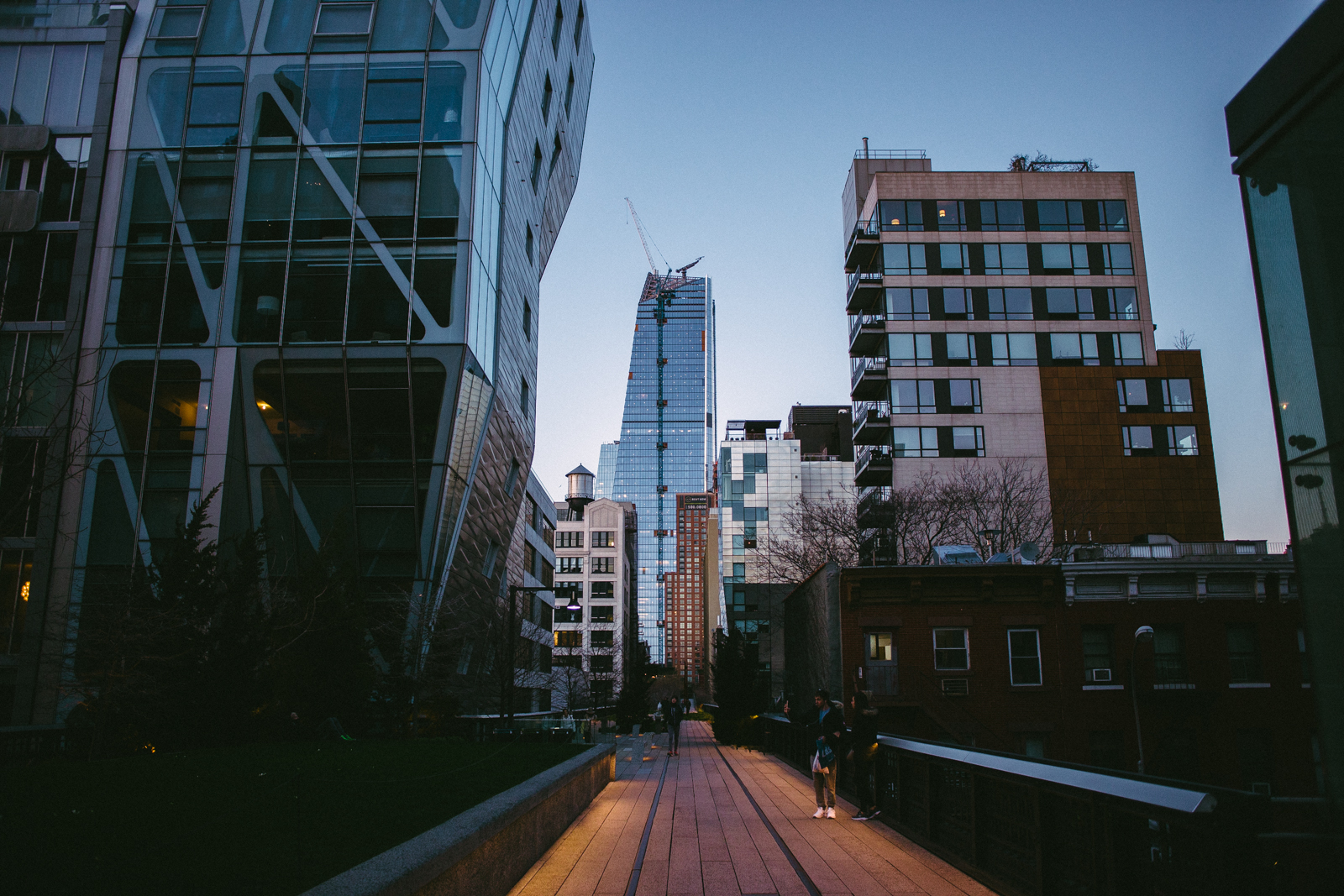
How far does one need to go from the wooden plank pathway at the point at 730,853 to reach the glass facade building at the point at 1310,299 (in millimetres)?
3930

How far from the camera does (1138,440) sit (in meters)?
47.0

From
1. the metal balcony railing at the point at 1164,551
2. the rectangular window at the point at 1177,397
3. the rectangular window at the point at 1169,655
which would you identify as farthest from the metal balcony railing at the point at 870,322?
the rectangular window at the point at 1169,655

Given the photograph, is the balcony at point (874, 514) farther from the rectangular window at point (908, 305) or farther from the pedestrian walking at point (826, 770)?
the pedestrian walking at point (826, 770)

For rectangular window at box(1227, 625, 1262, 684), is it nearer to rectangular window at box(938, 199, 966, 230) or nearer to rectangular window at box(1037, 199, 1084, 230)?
rectangular window at box(938, 199, 966, 230)

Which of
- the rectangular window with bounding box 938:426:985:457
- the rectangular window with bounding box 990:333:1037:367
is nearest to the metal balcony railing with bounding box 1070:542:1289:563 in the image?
the rectangular window with bounding box 938:426:985:457

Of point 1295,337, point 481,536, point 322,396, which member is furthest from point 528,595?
point 1295,337

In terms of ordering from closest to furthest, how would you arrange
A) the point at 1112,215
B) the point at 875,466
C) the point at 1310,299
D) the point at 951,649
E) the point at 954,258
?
the point at 1310,299, the point at 951,649, the point at 875,466, the point at 954,258, the point at 1112,215

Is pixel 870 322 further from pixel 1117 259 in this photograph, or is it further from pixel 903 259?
pixel 1117 259

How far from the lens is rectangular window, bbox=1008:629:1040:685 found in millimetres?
26594

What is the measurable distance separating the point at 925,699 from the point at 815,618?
4930 millimetres

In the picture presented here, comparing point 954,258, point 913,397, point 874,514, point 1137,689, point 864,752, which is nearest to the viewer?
point 864,752

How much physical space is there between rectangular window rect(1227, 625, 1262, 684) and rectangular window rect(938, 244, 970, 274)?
93.4ft

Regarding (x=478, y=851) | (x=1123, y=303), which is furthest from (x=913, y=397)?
(x=478, y=851)

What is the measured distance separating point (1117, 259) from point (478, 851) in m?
53.0
